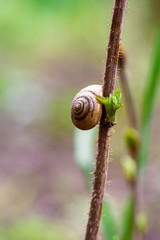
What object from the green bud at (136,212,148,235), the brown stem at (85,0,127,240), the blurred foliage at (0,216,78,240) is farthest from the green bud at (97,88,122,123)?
the blurred foliage at (0,216,78,240)

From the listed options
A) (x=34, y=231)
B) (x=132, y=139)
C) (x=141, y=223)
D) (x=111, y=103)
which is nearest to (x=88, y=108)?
(x=111, y=103)

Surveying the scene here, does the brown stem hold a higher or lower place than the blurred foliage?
lower

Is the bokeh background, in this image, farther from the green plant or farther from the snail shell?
the snail shell

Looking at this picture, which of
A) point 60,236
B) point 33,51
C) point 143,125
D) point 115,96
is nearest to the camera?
point 115,96

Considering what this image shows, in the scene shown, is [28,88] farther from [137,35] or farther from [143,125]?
[143,125]

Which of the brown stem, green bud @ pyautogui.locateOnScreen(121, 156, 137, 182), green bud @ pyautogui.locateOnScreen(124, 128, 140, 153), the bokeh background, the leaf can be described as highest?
the bokeh background

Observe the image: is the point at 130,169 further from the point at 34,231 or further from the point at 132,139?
the point at 34,231

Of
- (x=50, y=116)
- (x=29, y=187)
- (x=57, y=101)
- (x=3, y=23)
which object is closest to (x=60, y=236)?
(x=29, y=187)
